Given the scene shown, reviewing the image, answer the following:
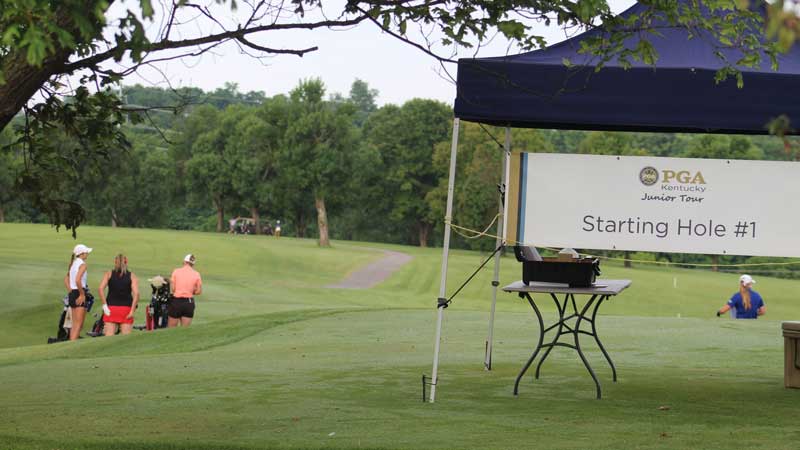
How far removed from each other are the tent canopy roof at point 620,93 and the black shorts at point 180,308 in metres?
12.1

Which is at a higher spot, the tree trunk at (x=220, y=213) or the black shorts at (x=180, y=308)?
the tree trunk at (x=220, y=213)

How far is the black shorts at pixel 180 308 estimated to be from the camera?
19.8 meters

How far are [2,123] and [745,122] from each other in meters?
5.32

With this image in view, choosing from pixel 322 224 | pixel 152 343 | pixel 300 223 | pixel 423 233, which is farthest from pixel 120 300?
pixel 423 233

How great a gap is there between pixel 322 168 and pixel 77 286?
61.8m

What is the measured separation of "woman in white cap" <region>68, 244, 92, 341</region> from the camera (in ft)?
62.5

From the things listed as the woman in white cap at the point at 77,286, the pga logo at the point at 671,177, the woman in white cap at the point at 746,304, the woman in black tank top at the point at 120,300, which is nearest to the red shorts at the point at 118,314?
the woman in black tank top at the point at 120,300

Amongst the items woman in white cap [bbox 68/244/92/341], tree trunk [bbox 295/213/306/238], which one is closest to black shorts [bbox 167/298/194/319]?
woman in white cap [bbox 68/244/92/341]

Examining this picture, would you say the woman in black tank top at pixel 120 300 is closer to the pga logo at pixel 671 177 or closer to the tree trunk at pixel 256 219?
the pga logo at pixel 671 177

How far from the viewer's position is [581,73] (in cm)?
865

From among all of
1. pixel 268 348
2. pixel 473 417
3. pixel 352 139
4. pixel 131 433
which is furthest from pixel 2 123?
pixel 352 139

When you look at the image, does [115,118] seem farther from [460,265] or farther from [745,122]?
[460,265]

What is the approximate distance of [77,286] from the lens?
754 inches

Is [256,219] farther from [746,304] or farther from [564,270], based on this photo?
[564,270]
